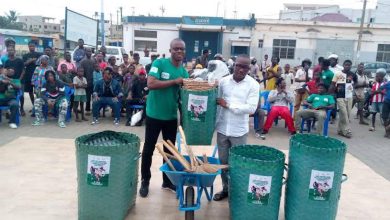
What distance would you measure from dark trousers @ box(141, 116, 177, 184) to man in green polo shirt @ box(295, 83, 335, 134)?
→ 430 cm

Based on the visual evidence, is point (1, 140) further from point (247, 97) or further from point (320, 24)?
point (320, 24)

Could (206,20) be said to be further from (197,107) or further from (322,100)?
(197,107)

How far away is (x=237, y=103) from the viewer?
12.3ft

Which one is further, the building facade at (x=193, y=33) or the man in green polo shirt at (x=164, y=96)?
the building facade at (x=193, y=33)

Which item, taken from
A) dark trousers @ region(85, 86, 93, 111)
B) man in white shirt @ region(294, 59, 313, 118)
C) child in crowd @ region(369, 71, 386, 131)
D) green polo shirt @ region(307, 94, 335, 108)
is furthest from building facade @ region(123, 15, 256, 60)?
green polo shirt @ region(307, 94, 335, 108)

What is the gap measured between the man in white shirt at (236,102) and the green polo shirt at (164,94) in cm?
49

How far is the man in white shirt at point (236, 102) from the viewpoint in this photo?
146 inches

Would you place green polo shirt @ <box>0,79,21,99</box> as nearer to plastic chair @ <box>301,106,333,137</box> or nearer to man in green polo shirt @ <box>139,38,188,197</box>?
man in green polo shirt @ <box>139,38,188,197</box>

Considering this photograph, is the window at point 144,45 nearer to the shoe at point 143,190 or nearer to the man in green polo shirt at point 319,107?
the man in green polo shirt at point 319,107

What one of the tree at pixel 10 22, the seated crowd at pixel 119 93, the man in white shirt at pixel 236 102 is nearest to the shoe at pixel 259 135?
the seated crowd at pixel 119 93

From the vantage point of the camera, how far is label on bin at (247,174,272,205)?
320 cm

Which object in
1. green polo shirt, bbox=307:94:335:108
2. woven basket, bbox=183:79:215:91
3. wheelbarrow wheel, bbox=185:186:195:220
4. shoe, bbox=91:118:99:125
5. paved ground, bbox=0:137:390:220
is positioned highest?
woven basket, bbox=183:79:215:91

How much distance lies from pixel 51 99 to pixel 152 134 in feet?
15.2

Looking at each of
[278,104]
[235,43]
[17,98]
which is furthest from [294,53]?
A: [17,98]
